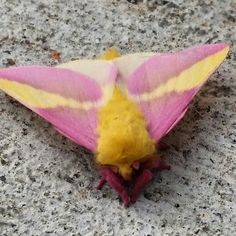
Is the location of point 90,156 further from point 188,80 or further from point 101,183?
point 188,80

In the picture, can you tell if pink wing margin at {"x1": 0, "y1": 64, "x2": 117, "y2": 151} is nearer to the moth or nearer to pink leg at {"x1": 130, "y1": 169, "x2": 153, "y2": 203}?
the moth

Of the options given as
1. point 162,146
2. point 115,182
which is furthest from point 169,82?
point 115,182

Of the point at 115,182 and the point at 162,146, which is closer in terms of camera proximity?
the point at 115,182

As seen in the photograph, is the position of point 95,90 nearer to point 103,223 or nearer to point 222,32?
point 103,223

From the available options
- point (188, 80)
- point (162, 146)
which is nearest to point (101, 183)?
point (162, 146)

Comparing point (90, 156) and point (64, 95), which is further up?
point (64, 95)
